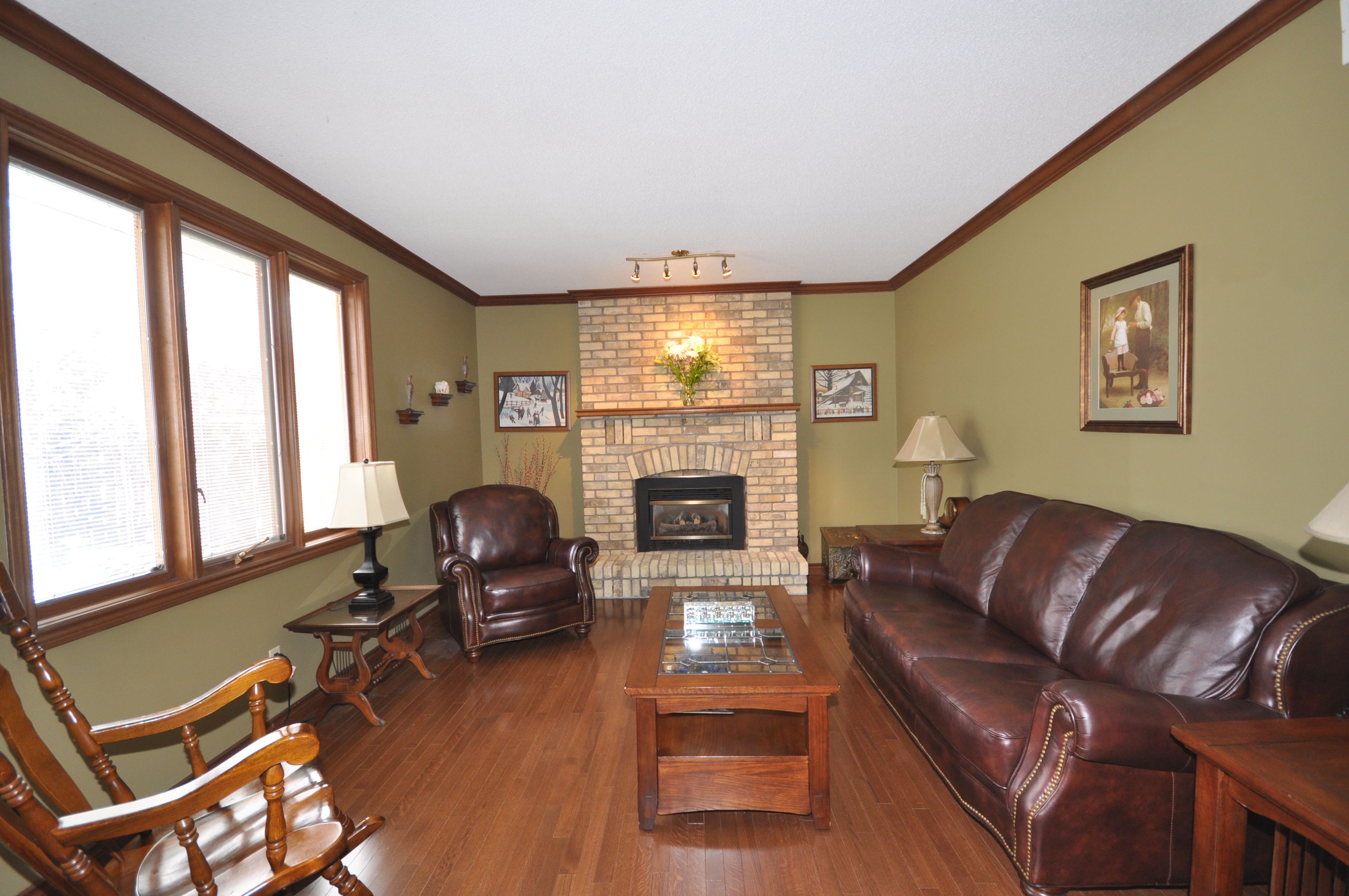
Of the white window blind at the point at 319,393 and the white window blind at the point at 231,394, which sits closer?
the white window blind at the point at 231,394

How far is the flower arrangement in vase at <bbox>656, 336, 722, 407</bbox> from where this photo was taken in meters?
5.75

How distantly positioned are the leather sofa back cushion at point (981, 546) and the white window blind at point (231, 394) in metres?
3.51

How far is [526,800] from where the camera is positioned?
2.56 metres

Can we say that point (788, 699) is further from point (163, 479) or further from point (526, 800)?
point (163, 479)

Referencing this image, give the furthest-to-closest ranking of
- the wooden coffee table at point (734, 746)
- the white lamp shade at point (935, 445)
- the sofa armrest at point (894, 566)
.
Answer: the white lamp shade at point (935, 445), the sofa armrest at point (894, 566), the wooden coffee table at point (734, 746)

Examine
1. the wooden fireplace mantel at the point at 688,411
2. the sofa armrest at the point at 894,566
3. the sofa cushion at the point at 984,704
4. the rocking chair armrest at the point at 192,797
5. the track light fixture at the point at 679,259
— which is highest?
the track light fixture at the point at 679,259

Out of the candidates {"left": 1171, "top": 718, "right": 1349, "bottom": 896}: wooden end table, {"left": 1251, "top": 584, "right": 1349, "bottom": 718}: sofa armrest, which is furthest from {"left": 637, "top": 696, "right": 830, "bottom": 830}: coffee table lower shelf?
{"left": 1251, "top": 584, "right": 1349, "bottom": 718}: sofa armrest

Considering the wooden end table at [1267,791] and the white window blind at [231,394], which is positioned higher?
the white window blind at [231,394]

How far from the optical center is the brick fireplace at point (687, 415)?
5.93m

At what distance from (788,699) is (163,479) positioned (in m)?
2.57

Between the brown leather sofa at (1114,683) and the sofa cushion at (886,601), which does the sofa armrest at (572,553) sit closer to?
the sofa cushion at (886,601)

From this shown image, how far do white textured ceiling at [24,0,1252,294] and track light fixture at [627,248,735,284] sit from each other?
0.72 meters

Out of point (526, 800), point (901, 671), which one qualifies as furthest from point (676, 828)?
point (901, 671)

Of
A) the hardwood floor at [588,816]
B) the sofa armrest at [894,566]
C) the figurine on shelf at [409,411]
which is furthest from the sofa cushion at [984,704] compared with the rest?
the figurine on shelf at [409,411]
